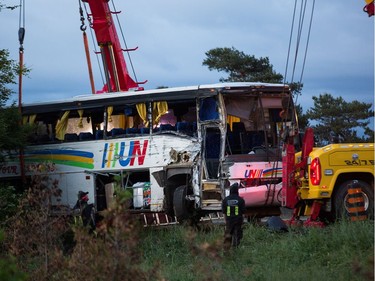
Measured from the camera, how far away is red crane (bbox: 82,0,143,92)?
853 inches

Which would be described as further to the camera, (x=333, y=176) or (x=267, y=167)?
(x=267, y=167)

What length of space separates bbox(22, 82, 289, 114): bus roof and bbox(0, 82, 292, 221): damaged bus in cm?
2

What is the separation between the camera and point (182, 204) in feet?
56.6

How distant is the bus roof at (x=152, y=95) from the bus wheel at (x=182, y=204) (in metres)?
2.19

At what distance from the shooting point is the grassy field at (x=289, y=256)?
32.7 feet

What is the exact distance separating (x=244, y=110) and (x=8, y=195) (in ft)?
18.9

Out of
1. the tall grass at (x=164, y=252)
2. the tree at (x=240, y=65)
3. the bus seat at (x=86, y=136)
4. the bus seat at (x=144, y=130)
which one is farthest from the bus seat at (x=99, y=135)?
the tree at (x=240, y=65)

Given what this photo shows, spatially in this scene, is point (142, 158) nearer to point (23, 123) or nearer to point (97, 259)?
point (23, 123)


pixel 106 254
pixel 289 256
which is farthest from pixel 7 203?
pixel 106 254

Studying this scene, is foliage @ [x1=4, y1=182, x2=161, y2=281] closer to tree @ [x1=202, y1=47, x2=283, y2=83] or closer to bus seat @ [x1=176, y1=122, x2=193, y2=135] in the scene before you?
bus seat @ [x1=176, y1=122, x2=193, y2=135]

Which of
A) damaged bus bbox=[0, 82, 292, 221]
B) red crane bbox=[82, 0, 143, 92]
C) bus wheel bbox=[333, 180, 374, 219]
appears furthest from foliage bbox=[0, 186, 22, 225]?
bus wheel bbox=[333, 180, 374, 219]

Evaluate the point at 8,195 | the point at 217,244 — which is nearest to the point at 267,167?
the point at 8,195

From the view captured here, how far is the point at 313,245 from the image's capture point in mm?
11641

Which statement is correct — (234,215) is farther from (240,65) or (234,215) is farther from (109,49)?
(240,65)
